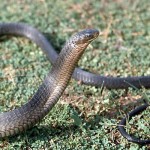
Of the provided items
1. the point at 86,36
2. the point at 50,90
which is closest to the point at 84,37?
the point at 86,36

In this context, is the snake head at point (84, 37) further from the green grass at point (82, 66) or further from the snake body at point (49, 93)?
the green grass at point (82, 66)

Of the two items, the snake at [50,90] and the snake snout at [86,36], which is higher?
the snake snout at [86,36]

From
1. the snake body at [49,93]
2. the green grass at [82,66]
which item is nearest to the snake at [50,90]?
the snake body at [49,93]

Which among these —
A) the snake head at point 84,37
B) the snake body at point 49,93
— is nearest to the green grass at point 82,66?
the snake body at point 49,93

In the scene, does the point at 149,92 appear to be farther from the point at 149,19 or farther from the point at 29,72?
the point at 149,19

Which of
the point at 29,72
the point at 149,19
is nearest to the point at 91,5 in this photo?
the point at 149,19

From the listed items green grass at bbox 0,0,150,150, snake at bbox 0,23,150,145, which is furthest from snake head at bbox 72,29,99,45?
green grass at bbox 0,0,150,150

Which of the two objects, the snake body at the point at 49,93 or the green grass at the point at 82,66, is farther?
the green grass at the point at 82,66
